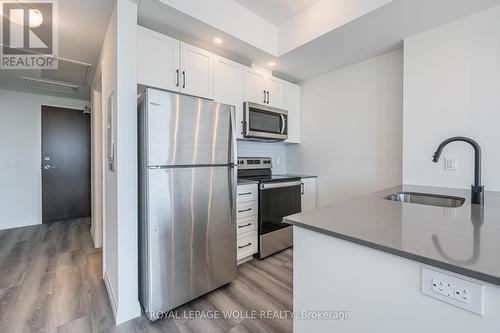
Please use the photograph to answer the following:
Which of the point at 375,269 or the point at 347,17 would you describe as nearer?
the point at 375,269

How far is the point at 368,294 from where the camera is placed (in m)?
0.79

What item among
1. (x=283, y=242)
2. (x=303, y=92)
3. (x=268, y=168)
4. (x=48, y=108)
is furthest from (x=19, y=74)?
(x=283, y=242)

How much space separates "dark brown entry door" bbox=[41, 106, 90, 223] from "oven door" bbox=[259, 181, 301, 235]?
3826 mm

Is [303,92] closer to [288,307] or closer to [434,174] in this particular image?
[434,174]

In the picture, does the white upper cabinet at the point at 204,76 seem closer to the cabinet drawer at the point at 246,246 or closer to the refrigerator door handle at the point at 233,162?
the refrigerator door handle at the point at 233,162

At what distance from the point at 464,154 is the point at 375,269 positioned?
5.86ft

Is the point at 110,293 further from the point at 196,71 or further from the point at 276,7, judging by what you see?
the point at 276,7

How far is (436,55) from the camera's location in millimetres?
2010

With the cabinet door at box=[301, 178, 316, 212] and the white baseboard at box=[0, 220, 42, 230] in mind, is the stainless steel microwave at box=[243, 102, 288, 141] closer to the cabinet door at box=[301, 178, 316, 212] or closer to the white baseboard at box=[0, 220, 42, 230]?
the cabinet door at box=[301, 178, 316, 212]

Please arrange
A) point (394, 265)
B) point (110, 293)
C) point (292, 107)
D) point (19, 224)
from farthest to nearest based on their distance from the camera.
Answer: point (19, 224) → point (292, 107) → point (110, 293) → point (394, 265)

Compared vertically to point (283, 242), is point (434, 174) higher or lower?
higher

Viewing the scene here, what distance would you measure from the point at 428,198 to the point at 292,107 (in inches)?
81.1

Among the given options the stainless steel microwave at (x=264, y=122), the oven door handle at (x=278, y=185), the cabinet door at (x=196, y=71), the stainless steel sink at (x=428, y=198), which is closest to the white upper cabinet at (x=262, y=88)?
the stainless steel microwave at (x=264, y=122)

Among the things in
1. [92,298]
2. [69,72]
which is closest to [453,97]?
[92,298]
